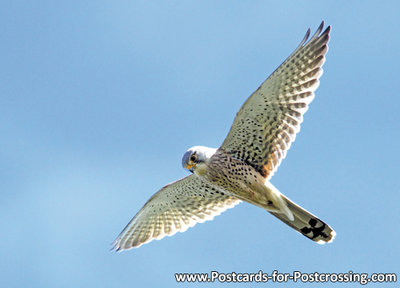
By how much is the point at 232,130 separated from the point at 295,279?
2041 millimetres

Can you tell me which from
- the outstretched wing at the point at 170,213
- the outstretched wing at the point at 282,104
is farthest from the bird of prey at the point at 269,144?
the outstretched wing at the point at 170,213

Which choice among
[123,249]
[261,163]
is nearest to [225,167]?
[261,163]

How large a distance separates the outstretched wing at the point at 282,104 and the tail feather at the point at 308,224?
22.5 inches

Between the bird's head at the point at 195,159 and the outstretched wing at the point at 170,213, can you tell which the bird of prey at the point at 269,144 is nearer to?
the bird's head at the point at 195,159

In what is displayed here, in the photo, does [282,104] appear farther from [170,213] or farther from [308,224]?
[170,213]

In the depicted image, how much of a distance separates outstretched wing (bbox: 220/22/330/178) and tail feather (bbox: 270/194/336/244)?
572 millimetres

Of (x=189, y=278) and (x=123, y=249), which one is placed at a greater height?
(x=123, y=249)

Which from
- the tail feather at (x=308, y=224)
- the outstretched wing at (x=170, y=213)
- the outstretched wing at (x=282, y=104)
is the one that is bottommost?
the tail feather at (x=308, y=224)

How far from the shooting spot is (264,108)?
8.79m

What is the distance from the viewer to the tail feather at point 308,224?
8.67 m

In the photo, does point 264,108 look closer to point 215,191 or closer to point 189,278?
point 215,191

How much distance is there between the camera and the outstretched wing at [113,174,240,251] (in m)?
9.80

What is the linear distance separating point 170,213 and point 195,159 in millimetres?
1501

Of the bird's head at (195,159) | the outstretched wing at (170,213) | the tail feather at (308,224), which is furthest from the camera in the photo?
the outstretched wing at (170,213)
